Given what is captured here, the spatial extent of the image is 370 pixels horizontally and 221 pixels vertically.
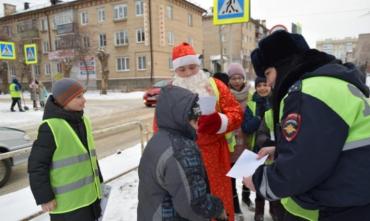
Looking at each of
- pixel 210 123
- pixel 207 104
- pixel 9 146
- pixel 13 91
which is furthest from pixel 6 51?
pixel 210 123

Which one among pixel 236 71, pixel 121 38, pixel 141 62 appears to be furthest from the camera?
pixel 121 38

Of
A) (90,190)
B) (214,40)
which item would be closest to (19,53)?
(214,40)

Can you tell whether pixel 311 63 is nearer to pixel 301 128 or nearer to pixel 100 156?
pixel 301 128

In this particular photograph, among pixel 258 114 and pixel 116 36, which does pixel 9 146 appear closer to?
pixel 258 114

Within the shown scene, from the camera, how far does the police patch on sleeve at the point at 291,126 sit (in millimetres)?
1311

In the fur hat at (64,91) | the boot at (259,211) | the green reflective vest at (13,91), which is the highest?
the fur hat at (64,91)

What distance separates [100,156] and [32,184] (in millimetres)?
4960

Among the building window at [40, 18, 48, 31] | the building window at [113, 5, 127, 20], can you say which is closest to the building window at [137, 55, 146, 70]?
the building window at [113, 5, 127, 20]

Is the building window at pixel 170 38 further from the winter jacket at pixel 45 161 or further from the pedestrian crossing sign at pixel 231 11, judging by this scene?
the winter jacket at pixel 45 161

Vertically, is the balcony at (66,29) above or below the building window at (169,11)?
below

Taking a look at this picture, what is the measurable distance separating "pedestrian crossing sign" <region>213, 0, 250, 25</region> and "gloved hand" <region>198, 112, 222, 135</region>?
287 cm

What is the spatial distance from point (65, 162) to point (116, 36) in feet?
106

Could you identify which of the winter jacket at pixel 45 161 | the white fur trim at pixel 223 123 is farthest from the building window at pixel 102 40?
the white fur trim at pixel 223 123

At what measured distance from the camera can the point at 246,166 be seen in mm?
1867
